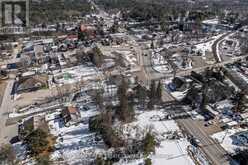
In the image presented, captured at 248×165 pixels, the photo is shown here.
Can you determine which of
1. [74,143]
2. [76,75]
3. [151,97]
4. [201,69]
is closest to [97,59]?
[76,75]

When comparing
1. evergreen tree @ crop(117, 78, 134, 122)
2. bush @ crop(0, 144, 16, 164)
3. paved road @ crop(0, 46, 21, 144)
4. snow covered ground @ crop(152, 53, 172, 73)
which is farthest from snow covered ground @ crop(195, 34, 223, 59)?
bush @ crop(0, 144, 16, 164)

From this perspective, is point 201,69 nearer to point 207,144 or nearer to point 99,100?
point 207,144

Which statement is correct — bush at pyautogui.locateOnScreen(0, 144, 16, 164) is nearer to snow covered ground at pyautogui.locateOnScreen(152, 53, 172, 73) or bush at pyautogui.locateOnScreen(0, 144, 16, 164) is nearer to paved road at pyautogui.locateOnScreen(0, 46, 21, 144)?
paved road at pyautogui.locateOnScreen(0, 46, 21, 144)

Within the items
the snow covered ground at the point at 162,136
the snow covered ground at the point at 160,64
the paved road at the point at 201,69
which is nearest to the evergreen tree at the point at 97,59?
the snow covered ground at the point at 160,64

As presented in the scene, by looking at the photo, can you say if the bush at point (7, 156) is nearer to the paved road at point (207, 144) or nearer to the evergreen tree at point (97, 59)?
the paved road at point (207, 144)

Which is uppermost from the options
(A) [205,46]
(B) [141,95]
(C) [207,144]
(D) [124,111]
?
(A) [205,46]

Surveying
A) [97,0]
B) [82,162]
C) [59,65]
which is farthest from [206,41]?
[97,0]
